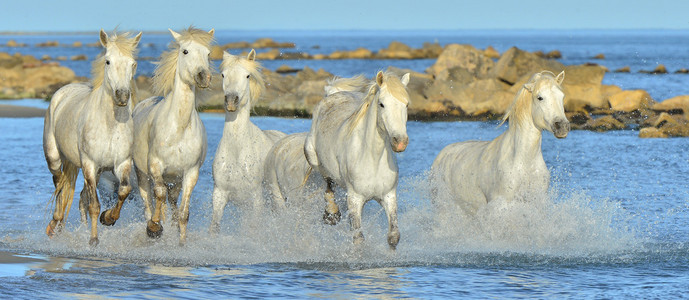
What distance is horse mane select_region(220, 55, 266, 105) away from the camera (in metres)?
9.35

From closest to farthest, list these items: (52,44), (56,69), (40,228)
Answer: (40,228) < (56,69) < (52,44)

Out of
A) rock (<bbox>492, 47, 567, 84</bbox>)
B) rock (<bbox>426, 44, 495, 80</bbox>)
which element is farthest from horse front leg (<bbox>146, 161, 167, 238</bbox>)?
rock (<bbox>426, 44, 495, 80</bbox>)

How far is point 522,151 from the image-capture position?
9078 millimetres

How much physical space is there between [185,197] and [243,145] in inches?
36.9

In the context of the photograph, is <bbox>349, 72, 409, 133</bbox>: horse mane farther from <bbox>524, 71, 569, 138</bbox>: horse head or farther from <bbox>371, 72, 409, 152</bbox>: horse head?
<bbox>524, 71, 569, 138</bbox>: horse head

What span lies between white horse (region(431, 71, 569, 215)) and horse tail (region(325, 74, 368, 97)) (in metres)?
1.54

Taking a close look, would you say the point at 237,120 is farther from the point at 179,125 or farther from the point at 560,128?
the point at 560,128

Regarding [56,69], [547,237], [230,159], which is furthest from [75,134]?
[56,69]

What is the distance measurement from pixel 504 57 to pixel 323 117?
2288 centimetres

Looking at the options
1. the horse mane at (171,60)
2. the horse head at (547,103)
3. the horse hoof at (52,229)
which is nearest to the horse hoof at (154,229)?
the horse mane at (171,60)

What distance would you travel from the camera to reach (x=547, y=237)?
9.24 meters

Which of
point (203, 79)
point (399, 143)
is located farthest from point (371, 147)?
point (203, 79)

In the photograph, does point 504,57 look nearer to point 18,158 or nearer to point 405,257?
point 18,158

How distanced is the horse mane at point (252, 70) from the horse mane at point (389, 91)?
4.51 ft
